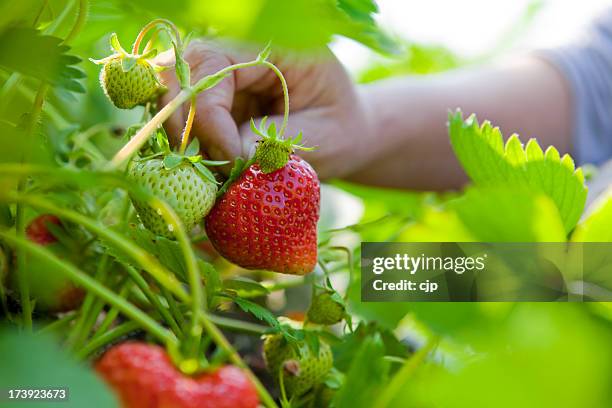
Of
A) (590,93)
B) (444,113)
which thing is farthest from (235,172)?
(590,93)

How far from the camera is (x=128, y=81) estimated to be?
391 mm

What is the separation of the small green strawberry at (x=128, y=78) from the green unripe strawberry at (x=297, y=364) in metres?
0.16

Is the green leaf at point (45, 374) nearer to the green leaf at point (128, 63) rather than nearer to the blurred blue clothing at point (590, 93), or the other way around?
the green leaf at point (128, 63)

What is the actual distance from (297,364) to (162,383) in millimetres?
215

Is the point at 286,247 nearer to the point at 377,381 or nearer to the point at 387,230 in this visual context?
the point at 377,381

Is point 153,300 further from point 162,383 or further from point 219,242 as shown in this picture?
point 162,383

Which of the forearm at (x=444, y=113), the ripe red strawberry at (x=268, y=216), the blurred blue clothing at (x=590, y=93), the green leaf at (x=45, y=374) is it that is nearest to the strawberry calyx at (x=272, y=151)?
the ripe red strawberry at (x=268, y=216)

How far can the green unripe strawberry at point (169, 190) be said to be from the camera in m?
0.37

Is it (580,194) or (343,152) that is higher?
(580,194)

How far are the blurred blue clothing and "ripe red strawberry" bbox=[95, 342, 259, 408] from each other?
122 centimetres

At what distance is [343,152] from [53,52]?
1.98 ft

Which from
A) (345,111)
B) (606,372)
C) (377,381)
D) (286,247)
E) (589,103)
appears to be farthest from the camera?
(589,103)

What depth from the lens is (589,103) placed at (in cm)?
138

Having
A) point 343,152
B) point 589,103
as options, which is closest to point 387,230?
point 343,152
